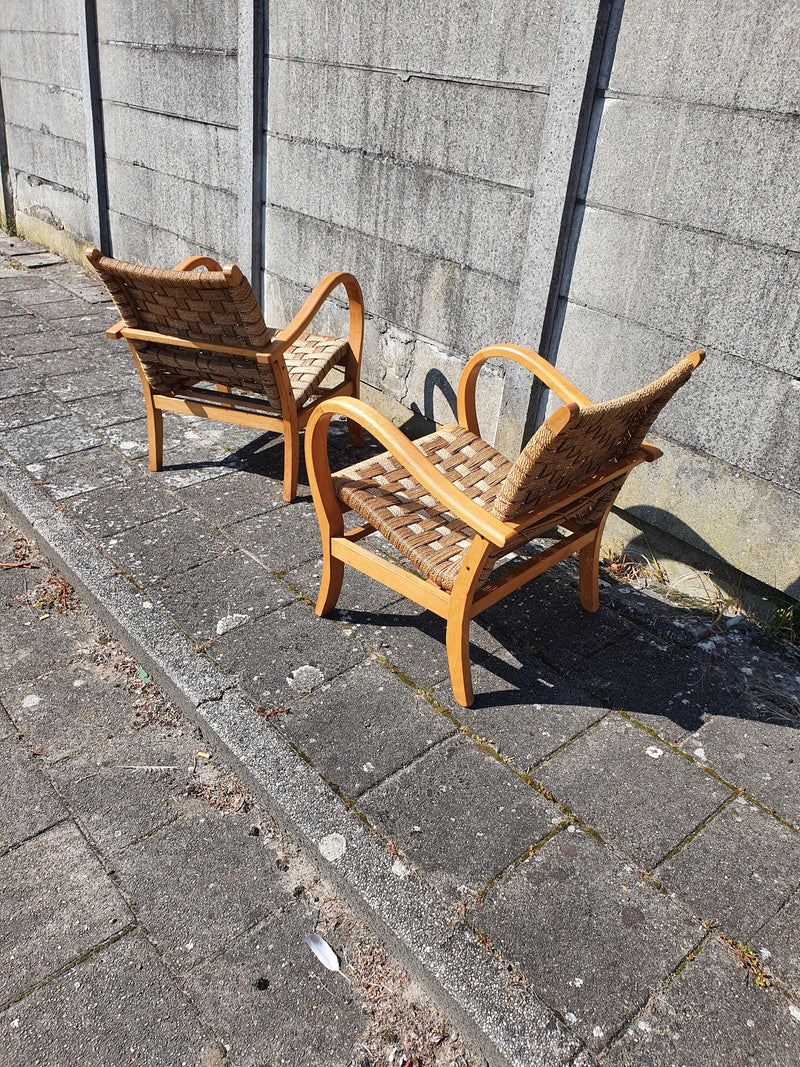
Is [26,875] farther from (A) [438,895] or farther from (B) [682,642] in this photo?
(B) [682,642]

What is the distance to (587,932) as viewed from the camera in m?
1.90

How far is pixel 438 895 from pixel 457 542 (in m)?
1.08

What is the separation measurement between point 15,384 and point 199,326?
1.95 m

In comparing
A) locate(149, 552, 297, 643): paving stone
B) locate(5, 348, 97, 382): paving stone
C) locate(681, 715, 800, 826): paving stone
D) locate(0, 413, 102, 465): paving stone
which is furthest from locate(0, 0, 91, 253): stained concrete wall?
locate(681, 715, 800, 826): paving stone

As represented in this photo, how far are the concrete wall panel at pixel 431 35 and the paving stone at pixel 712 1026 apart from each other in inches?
122

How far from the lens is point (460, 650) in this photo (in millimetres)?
2463

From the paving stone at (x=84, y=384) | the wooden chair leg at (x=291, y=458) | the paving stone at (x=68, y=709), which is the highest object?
the wooden chair leg at (x=291, y=458)

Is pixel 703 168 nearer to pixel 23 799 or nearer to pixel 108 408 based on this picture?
pixel 23 799

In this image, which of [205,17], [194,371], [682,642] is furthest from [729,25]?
[205,17]

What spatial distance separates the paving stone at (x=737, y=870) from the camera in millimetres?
1973

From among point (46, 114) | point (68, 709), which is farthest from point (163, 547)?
point (46, 114)

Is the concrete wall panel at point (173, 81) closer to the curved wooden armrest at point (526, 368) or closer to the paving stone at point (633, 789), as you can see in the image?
the curved wooden armrest at point (526, 368)

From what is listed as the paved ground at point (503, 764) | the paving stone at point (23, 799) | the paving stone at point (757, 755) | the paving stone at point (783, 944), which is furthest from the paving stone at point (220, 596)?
the paving stone at point (783, 944)

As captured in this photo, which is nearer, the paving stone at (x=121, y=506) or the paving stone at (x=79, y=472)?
the paving stone at (x=121, y=506)
